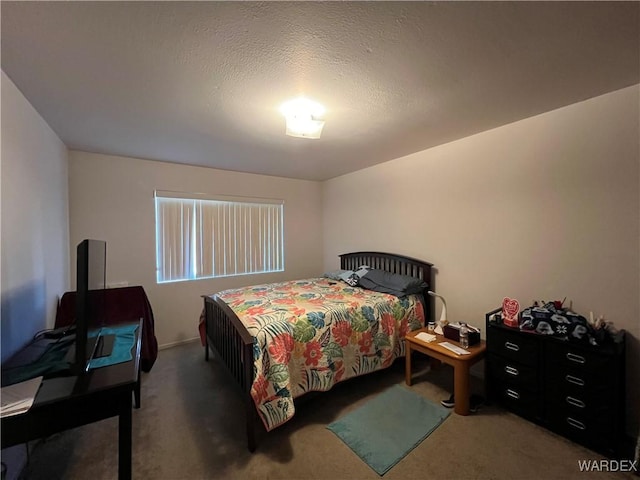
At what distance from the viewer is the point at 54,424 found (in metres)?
1.08

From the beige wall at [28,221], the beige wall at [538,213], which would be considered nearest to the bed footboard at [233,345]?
the beige wall at [28,221]

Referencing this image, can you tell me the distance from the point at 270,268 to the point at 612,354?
3.75 m

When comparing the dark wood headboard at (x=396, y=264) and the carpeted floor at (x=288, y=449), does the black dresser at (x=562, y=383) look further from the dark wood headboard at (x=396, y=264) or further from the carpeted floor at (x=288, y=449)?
the dark wood headboard at (x=396, y=264)

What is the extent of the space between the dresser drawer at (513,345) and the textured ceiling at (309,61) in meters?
1.76

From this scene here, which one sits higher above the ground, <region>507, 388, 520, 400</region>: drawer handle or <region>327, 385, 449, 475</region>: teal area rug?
<region>507, 388, 520, 400</region>: drawer handle

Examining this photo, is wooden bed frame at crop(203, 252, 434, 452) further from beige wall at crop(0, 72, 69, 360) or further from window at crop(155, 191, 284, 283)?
beige wall at crop(0, 72, 69, 360)

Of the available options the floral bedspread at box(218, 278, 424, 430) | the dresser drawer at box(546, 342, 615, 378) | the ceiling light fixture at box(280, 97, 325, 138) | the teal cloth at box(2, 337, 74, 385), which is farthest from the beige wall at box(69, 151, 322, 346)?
the dresser drawer at box(546, 342, 615, 378)

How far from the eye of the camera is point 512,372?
2014 mm

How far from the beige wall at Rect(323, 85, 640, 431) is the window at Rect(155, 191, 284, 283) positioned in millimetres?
1991

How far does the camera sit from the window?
135 inches

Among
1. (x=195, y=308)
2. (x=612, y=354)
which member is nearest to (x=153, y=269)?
(x=195, y=308)

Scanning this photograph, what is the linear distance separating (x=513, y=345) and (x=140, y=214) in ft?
13.3

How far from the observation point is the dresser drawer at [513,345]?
1.91 metres

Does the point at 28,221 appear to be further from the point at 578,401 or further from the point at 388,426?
the point at 578,401
